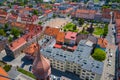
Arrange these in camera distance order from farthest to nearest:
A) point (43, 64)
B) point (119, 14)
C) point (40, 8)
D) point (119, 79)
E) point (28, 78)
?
1. point (40, 8)
2. point (119, 14)
3. point (28, 78)
4. point (119, 79)
5. point (43, 64)

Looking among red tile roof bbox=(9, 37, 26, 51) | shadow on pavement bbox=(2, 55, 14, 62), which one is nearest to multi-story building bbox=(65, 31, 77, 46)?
red tile roof bbox=(9, 37, 26, 51)

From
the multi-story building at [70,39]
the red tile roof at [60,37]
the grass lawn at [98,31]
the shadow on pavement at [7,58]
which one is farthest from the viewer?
the grass lawn at [98,31]

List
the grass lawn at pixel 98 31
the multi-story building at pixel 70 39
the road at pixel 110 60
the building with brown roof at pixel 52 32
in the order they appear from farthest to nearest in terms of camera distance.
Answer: the grass lawn at pixel 98 31 < the building with brown roof at pixel 52 32 < the multi-story building at pixel 70 39 < the road at pixel 110 60

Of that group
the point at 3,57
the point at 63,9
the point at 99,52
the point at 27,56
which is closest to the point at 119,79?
the point at 99,52

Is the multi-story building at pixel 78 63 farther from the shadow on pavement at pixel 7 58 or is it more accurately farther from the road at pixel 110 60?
the shadow on pavement at pixel 7 58

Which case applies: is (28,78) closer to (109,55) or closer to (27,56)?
(27,56)

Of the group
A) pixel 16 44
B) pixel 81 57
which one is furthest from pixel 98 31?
pixel 16 44

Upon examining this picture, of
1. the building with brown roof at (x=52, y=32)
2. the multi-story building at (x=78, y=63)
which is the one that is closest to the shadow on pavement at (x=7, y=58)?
the multi-story building at (x=78, y=63)

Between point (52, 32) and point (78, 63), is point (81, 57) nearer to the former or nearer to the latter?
point (78, 63)

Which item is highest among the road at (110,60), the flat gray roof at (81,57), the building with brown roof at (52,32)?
the building with brown roof at (52,32)
